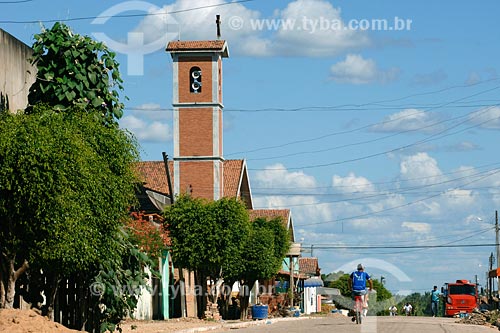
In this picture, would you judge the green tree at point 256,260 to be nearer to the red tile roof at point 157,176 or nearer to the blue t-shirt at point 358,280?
the red tile roof at point 157,176

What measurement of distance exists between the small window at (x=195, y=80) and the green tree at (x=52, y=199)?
158ft

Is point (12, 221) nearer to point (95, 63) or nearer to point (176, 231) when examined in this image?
point (95, 63)

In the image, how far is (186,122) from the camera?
68.4 metres

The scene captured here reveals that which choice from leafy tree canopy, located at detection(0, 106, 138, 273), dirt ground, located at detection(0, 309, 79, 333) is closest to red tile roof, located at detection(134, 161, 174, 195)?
leafy tree canopy, located at detection(0, 106, 138, 273)

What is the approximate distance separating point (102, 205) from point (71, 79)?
4709 mm

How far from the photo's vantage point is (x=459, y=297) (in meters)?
60.2

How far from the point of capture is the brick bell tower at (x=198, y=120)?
67875 mm

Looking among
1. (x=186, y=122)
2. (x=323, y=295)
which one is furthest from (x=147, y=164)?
(x=323, y=295)

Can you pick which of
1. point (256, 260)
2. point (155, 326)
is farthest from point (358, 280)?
point (256, 260)

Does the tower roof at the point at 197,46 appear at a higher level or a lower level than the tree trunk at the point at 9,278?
higher

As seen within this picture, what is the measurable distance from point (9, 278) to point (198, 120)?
160 ft

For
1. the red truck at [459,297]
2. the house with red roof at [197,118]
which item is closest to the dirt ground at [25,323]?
the red truck at [459,297]

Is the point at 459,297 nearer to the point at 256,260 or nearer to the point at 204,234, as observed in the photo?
the point at 256,260

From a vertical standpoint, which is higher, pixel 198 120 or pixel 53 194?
pixel 198 120
